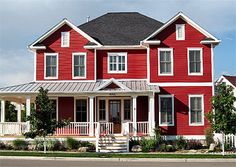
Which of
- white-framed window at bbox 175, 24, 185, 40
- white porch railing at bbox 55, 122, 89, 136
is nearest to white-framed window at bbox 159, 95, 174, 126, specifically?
white-framed window at bbox 175, 24, 185, 40

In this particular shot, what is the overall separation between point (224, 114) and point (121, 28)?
13570 mm

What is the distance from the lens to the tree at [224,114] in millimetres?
21734

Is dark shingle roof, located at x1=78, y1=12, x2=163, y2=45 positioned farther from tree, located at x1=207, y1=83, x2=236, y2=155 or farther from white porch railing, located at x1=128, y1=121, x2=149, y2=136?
tree, located at x1=207, y1=83, x2=236, y2=155

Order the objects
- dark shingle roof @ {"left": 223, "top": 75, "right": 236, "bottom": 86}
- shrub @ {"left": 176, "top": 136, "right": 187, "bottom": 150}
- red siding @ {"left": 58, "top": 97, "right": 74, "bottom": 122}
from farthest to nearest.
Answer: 1. dark shingle roof @ {"left": 223, "top": 75, "right": 236, "bottom": 86}
2. red siding @ {"left": 58, "top": 97, "right": 74, "bottom": 122}
3. shrub @ {"left": 176, "top": 136, "right": 187, "bottom": 150}

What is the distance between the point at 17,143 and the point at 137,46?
1070 centimetres

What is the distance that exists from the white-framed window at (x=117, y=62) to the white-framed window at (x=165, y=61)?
2.78 meters

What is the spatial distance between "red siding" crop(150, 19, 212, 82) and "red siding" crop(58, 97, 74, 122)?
616cm

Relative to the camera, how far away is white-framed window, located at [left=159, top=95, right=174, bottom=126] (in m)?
27.9

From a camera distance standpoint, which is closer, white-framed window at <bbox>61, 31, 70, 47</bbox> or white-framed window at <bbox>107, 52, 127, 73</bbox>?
white-framed window at <bbox>107, 52, 127, 73</bbox>

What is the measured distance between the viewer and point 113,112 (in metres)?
29.5

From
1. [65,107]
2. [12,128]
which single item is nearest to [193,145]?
[65,107]

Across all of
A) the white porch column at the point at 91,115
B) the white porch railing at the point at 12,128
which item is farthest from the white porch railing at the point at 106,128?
the white porch railing at the point at 12,128

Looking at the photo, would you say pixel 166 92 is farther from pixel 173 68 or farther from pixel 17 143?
pixel 17 143

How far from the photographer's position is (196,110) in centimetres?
2794
